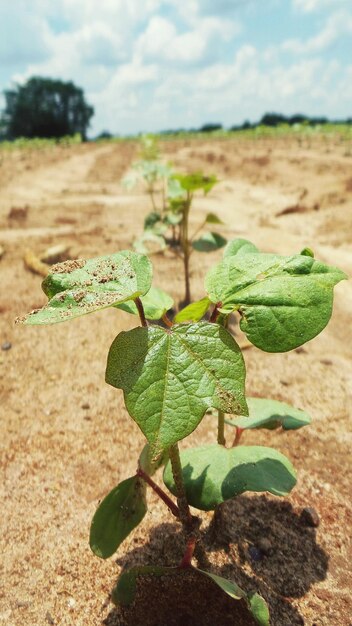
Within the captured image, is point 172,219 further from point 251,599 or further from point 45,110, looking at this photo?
point 45,110

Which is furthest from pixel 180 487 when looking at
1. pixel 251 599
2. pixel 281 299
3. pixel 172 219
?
pixel 172 219

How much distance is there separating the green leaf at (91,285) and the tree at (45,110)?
49.0m

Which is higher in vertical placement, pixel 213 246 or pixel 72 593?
pixel 213 246

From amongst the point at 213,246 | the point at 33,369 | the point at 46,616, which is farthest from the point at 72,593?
the point at 213,246

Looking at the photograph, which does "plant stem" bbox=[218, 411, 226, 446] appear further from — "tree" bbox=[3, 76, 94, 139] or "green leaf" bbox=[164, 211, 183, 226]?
"tree" bbox=[3, 76, 94, 139]

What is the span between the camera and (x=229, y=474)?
1.24 metres

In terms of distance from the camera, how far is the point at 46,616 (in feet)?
4.45

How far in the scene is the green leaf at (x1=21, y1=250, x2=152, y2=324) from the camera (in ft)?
2.84

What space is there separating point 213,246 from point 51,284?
2.70 meters

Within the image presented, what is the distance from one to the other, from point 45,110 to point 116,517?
2206 inches

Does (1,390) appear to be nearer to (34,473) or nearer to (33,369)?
(33,369)

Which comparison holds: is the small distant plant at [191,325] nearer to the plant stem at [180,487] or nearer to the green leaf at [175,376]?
the green leaf at [175,376]

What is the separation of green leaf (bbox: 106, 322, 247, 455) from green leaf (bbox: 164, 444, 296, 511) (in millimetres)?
404

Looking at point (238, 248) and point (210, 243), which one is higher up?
point (238, 248)
